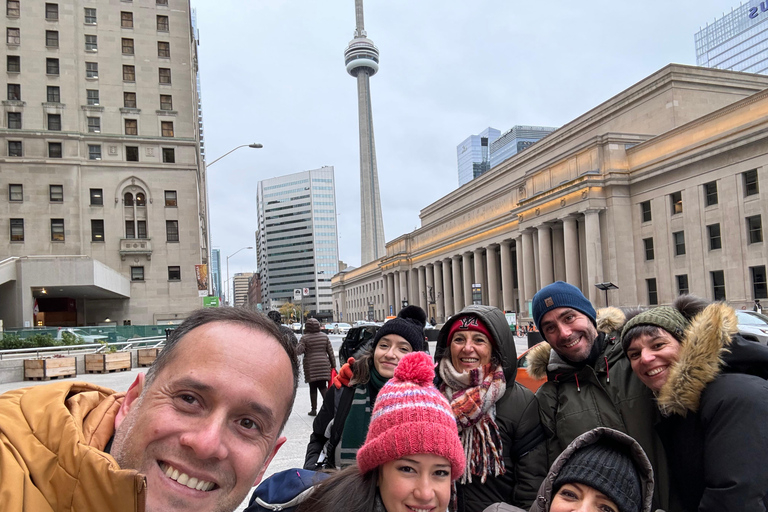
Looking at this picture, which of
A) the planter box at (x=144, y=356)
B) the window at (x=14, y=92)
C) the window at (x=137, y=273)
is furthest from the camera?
the window at (x=137, y=273)

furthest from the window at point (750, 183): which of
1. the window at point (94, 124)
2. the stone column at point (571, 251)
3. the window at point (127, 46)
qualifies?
the window at point (94, 124)

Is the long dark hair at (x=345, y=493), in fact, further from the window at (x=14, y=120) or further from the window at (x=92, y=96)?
the window at (x=14, y=120)

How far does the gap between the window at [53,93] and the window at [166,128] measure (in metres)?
7.83

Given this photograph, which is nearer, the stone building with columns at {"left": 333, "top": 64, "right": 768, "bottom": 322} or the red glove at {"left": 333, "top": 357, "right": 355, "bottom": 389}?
the red glove at {"left": 333, "top": 357, "right": 355, "bottom": 389}

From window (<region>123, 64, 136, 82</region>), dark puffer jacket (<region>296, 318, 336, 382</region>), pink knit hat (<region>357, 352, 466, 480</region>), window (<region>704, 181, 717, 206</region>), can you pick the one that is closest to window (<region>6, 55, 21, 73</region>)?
window (<region>123, 64, 136, 82</region>)

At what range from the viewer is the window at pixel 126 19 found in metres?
42.0

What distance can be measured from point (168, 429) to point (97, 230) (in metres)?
45.1

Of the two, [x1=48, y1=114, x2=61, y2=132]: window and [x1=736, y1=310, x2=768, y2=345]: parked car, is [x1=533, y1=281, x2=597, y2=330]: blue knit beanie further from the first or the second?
[x1=48, y1=114, x2=61, y2=132]: window

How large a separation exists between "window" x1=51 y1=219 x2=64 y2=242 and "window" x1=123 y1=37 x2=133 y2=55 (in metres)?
15.0

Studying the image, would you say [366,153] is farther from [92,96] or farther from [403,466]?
→ [403,466]

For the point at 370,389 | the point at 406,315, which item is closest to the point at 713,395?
the point at 370,389

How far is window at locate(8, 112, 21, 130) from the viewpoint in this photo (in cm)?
3953

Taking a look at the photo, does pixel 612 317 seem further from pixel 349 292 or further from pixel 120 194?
pixel 349 292

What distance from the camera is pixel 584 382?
3213 mm
